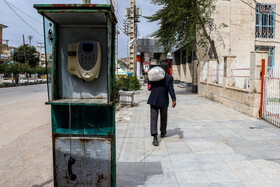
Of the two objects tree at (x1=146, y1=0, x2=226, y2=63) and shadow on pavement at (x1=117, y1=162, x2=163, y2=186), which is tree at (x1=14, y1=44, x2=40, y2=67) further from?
shadow on pavement at (x1=117, y1=162, x2=163, y2=186)

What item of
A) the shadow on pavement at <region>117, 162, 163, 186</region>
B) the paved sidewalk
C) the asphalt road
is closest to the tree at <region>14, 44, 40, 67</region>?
the asphalt road

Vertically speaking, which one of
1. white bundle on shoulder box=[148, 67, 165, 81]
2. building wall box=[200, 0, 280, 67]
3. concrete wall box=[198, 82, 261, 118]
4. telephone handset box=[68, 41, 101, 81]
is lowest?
concrete wall box=[198, 82, 261, 118]

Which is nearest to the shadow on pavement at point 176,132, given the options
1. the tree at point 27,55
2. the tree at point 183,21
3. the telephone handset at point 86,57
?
the telephone handset at point 86,57

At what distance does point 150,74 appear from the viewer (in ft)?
16.6

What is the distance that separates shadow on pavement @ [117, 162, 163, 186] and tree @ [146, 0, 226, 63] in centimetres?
1204

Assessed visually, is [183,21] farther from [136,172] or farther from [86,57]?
[86,57]

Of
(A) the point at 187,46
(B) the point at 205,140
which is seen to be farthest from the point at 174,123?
(A) the point at 187,46

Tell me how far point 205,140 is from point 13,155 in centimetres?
394

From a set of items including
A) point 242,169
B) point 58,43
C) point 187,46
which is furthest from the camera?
point 187,46

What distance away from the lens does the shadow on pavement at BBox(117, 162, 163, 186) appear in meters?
3.46

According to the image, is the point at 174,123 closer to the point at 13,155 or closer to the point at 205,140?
the point at 205,140

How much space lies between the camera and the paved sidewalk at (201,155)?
3.51 meters

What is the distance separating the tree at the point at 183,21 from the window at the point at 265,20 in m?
4.27

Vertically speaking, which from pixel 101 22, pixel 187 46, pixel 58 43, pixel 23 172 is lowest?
pixel 23 172
